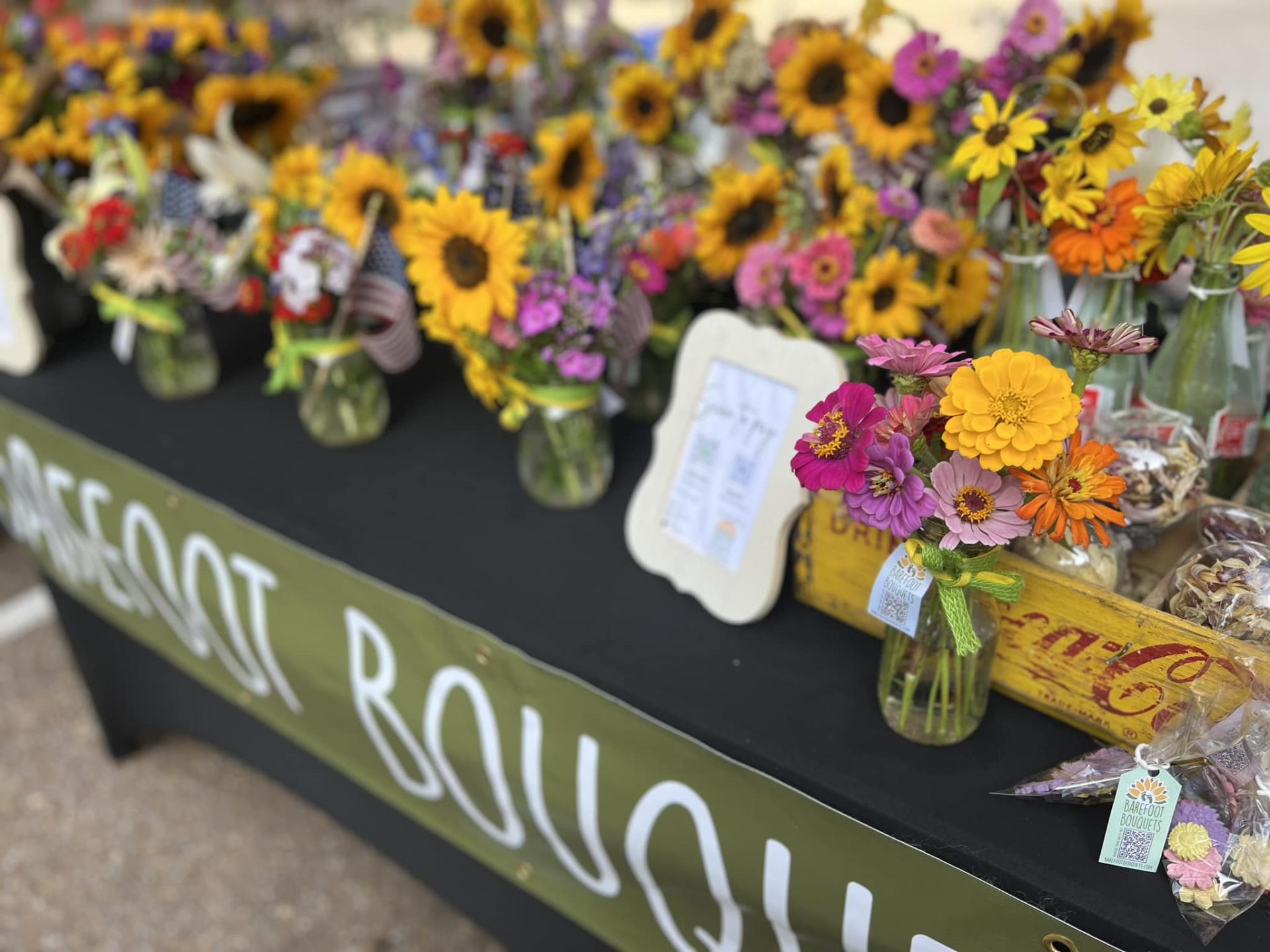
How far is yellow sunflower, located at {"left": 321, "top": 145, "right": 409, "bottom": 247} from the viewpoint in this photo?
3.49ft

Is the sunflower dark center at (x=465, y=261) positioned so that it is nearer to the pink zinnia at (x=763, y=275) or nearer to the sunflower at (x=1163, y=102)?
the pink zinnia at (x=763, y=275)

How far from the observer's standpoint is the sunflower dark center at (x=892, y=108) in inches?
40.0

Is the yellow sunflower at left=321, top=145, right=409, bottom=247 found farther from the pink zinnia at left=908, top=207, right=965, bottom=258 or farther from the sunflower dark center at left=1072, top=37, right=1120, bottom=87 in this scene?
the sunflower dark center at left=1072, top=37, right=1120, bottom=87

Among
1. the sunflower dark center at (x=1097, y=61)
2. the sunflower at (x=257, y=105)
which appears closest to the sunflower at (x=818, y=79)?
the sunflower dark center at (x=1097, y=61)

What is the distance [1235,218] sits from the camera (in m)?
0.71

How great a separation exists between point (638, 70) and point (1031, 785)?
972mm

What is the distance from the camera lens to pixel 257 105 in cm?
145

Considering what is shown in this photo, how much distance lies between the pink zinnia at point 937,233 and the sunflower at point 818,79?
22 centimetres

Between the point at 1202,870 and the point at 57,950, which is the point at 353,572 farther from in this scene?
the point at 57,950

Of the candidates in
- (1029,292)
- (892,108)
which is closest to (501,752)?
(1029,292)

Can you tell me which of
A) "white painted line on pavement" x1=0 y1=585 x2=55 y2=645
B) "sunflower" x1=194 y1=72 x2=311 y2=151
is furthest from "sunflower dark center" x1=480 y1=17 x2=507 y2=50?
"white painted line on pavement" x1=0 y1=585 x2=55 y2=645

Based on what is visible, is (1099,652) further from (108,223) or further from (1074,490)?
(108,223)

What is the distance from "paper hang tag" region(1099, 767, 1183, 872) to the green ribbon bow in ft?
0.46

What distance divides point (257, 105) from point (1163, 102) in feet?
4.10
